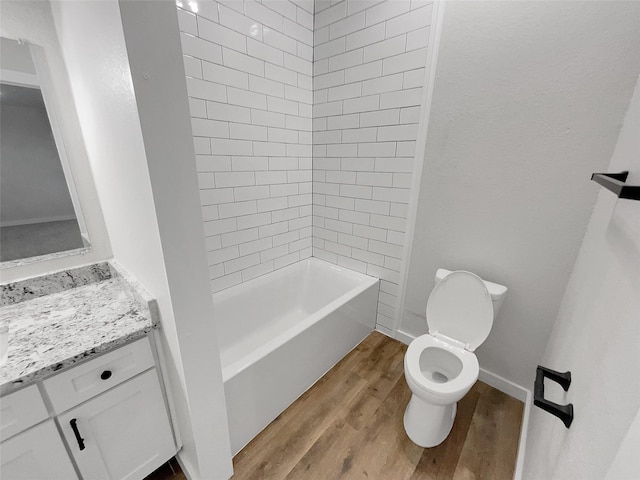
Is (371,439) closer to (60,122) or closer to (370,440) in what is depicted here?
(370,440)

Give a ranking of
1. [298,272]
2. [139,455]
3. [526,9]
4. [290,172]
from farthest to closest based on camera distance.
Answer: [298,272], [290,172], [526,9], [139,455]

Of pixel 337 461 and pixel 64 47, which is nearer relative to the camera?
pixel 64 47

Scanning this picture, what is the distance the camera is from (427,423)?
52.1 inches

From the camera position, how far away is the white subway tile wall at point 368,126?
1632mm

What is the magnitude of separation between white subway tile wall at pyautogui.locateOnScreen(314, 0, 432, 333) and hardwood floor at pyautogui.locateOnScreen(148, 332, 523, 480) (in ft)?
2.28

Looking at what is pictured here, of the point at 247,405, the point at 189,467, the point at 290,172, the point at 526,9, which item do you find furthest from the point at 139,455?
the point at 526,9

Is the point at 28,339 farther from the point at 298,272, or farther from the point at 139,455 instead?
the point at 298,272

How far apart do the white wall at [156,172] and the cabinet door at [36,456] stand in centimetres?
34

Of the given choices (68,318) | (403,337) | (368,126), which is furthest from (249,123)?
(403,337)

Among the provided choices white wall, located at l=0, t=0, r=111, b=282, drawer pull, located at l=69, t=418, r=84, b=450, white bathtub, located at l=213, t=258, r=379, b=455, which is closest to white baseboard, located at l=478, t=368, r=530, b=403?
white bathtub, located at l=213, t=258, r=379, b=455

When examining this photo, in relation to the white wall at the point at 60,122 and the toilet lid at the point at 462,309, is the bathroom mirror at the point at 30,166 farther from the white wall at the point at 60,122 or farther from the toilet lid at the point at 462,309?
the toilet lid at the point at 462,309

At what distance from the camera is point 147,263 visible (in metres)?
0.90

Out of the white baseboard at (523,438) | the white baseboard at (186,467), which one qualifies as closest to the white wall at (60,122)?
the white baseboard at (186,467)

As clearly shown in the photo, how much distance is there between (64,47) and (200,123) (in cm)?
59
